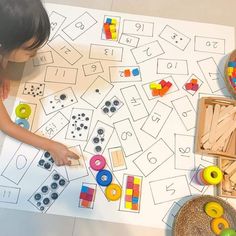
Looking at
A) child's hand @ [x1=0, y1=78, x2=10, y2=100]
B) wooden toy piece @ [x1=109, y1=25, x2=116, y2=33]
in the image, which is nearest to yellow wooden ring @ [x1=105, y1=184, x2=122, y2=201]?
child's hand @ [x1=0, y1=78, x2=10, y2=100]

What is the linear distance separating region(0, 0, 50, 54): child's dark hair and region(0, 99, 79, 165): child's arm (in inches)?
9.0

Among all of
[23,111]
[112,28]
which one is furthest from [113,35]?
[23,111]

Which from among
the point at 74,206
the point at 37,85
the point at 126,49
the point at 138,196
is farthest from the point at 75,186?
the point at 126,49

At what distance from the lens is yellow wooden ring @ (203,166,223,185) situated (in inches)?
34.5

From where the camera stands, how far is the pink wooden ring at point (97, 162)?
935 millimetres

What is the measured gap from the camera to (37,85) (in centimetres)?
104

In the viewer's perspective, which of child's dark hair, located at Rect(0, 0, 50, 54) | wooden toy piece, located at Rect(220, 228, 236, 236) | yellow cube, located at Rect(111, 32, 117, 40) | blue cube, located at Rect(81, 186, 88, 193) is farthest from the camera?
yellow cube, located at Rect(111, 32, 117, 40)

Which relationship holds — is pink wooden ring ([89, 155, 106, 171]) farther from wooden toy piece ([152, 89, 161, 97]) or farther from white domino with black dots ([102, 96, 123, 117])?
wooden toy piece ([152, 89, 161, 97])

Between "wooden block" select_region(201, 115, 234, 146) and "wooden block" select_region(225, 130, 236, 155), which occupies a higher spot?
"wooden block" select_region(201, 115, 234, 146)

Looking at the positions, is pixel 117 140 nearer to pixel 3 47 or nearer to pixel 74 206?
pixel 74 206

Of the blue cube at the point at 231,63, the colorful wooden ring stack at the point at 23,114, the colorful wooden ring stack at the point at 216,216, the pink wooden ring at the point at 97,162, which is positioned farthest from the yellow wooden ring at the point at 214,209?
the colorful wooden ring stack at the point at 23,114

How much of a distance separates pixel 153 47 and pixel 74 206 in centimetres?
59

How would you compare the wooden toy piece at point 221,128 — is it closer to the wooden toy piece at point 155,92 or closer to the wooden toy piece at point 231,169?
the wooden toy piece at point 231,169

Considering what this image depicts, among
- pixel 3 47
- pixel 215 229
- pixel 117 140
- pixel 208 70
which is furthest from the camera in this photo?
pixel 208 70
